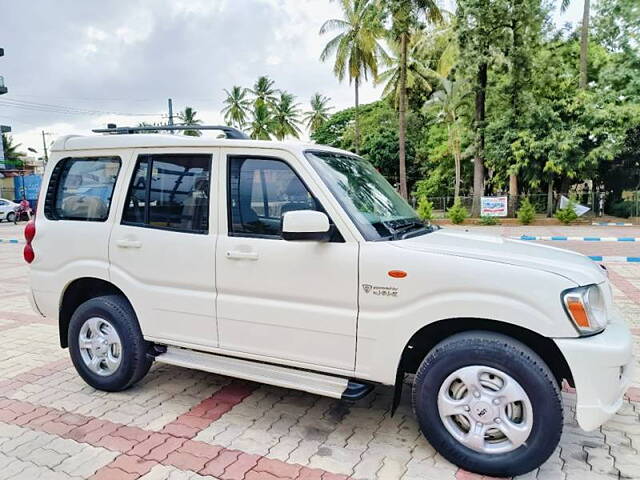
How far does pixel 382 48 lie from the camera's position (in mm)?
28766

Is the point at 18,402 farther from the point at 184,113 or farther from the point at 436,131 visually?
the point at 184,113

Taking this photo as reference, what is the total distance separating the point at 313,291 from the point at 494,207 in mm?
22184

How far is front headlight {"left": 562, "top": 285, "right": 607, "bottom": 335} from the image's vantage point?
2.51 meters

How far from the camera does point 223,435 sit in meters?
3.25

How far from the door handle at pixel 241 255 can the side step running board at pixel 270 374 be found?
2.48 feet

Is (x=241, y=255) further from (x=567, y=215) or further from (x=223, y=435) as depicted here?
(x=567, y=215)

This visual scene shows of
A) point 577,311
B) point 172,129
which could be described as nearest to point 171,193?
point 172,129

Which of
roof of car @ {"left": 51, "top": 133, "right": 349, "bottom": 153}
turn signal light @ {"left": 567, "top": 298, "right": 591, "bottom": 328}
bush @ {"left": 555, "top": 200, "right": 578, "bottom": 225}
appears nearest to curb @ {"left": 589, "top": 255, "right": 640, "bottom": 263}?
turn signal light @ {"left": 567, "top": 298, "right": 591, "bottom": 328}

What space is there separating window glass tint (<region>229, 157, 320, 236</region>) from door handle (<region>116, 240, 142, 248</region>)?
0.81m

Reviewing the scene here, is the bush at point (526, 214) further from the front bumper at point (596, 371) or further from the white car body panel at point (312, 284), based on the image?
the front bumper at point (596, 371)

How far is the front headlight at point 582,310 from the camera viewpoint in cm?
251

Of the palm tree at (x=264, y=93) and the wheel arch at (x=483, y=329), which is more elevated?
the palm tree at (x=264, y=93)

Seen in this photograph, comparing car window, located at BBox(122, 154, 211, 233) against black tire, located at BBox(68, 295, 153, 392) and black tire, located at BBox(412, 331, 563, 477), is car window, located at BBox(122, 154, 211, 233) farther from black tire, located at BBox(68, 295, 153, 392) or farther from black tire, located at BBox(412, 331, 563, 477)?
black tire, located at BBox(412, 331, 563, 477)

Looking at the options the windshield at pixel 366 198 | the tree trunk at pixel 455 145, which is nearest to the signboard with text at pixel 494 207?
the tree trunk at pixel 455 145
